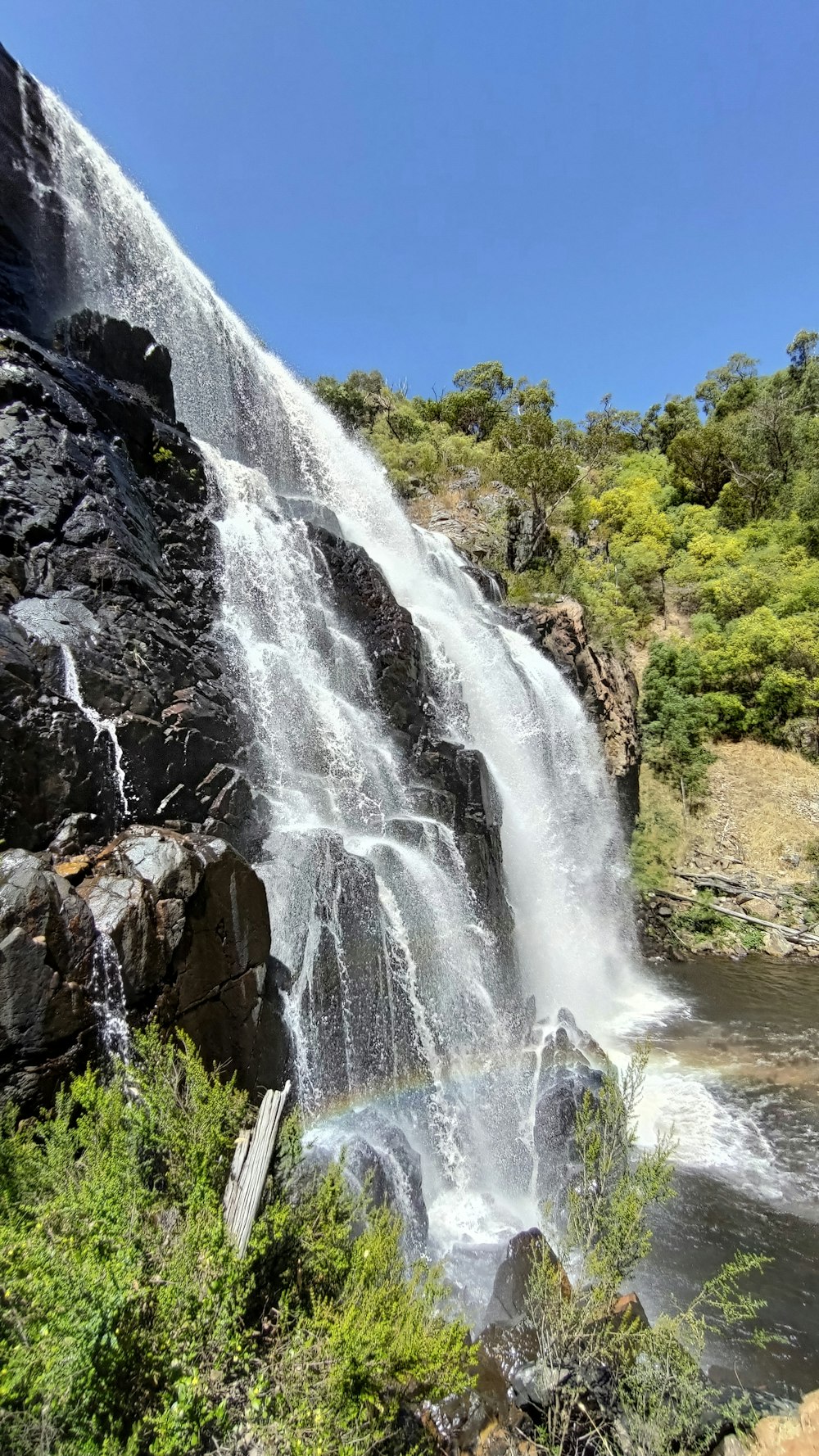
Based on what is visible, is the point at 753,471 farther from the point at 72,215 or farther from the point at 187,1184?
the point at 187,1184

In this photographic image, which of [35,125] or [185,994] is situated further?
[35,125]

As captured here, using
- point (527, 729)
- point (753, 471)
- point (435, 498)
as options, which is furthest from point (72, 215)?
point (753, 471)

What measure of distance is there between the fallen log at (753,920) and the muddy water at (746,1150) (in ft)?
6.11

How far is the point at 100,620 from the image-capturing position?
33.6ft

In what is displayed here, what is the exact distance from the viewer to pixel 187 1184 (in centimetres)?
464

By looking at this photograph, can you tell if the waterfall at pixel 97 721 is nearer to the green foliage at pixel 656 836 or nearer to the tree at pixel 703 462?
the green foliage at pixel 656 836

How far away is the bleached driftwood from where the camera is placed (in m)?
4.46

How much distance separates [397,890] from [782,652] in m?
20.5

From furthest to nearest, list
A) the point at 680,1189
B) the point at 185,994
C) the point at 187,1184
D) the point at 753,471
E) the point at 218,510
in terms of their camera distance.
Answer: the point at 753,471 < the point at 218,510 < the point at 680,1189 < the point at 185,994 < the point at 187,1184

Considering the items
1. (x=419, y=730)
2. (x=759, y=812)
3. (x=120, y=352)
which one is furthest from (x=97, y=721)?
(x=759, y=812)

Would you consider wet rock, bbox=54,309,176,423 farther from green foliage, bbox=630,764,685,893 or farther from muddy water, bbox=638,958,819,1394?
green foliage, bbox=630,764,685,893

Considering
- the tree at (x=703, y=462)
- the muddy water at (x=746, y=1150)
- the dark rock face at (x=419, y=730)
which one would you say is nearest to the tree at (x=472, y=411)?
the tree at (x=703, y=462)

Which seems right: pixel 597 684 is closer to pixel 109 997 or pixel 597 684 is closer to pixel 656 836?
pixel 656 836

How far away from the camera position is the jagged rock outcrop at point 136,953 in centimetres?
609
